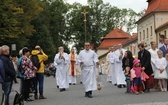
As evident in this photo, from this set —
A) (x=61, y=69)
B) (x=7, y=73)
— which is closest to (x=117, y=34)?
(x=61, y=69)

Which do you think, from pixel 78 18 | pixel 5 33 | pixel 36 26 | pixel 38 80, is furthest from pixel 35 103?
pixel 78 18

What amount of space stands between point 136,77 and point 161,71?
1404mm

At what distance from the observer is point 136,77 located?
16.6 m

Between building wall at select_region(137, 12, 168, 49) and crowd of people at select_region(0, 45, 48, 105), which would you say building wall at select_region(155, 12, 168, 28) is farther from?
crowd of people at select_region(0, 45, 48, 105)

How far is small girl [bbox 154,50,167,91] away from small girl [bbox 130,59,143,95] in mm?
1036

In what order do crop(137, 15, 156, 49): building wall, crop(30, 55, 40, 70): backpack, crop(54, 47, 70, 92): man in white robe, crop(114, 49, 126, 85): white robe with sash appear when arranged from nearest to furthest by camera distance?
crop(30, 55, 40, 70): backpack < crop(54, 47, 70, 92): man in white robe < crop(114, 49, 126, 85): white robe with sash < crop(137, 15, 156, 49): building wall

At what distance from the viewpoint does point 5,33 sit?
4544cm

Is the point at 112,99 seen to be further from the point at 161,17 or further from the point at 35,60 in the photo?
the point at 161,17

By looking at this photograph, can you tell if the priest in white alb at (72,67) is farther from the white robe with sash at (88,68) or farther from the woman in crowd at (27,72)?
the woman in crowd at (27,72)

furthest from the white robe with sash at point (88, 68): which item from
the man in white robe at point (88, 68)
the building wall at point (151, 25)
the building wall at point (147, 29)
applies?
the building wall at point (147, 29)

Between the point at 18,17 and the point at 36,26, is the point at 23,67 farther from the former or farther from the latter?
the point at 36,26

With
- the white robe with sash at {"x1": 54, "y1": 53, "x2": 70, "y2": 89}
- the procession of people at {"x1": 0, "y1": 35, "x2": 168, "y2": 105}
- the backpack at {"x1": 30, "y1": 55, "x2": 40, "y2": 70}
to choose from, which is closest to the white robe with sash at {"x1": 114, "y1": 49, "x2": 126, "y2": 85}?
the white robe with sash at {"x1": 54, "y1": 53, "x2": 70, "y2": 89}

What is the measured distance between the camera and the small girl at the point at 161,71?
1736 centimetres

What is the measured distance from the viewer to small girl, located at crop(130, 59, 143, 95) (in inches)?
651
